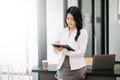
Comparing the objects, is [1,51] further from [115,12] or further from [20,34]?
[115,12]

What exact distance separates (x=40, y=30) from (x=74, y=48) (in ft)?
3.89

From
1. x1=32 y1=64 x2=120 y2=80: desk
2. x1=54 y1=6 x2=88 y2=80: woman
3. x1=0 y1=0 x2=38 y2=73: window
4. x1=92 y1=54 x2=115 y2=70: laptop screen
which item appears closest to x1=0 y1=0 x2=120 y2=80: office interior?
x1=0 y1=0 x2=38 y2=73: window

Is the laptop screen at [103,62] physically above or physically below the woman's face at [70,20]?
below

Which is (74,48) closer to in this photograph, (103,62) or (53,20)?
(103,62)

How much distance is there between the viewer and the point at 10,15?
137 inches

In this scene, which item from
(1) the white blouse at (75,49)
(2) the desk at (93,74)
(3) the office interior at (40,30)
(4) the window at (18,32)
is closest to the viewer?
(1) the white blouse at (75,49)

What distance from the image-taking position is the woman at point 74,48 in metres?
2.04

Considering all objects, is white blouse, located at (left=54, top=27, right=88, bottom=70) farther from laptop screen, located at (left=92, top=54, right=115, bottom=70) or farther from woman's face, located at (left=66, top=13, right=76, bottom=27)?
laptop screen, located at (left=92, top=54, right=115, bottom=70)

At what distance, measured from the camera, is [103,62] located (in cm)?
246

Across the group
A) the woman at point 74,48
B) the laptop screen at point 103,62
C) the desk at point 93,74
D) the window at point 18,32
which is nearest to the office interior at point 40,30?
the window at point 18,32

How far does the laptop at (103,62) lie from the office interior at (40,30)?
0.50 m

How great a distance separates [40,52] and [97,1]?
116cm

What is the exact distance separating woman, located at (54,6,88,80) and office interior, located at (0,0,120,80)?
3.24ft

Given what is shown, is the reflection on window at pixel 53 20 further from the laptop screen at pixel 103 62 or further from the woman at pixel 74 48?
the woman at pixel 74 48
